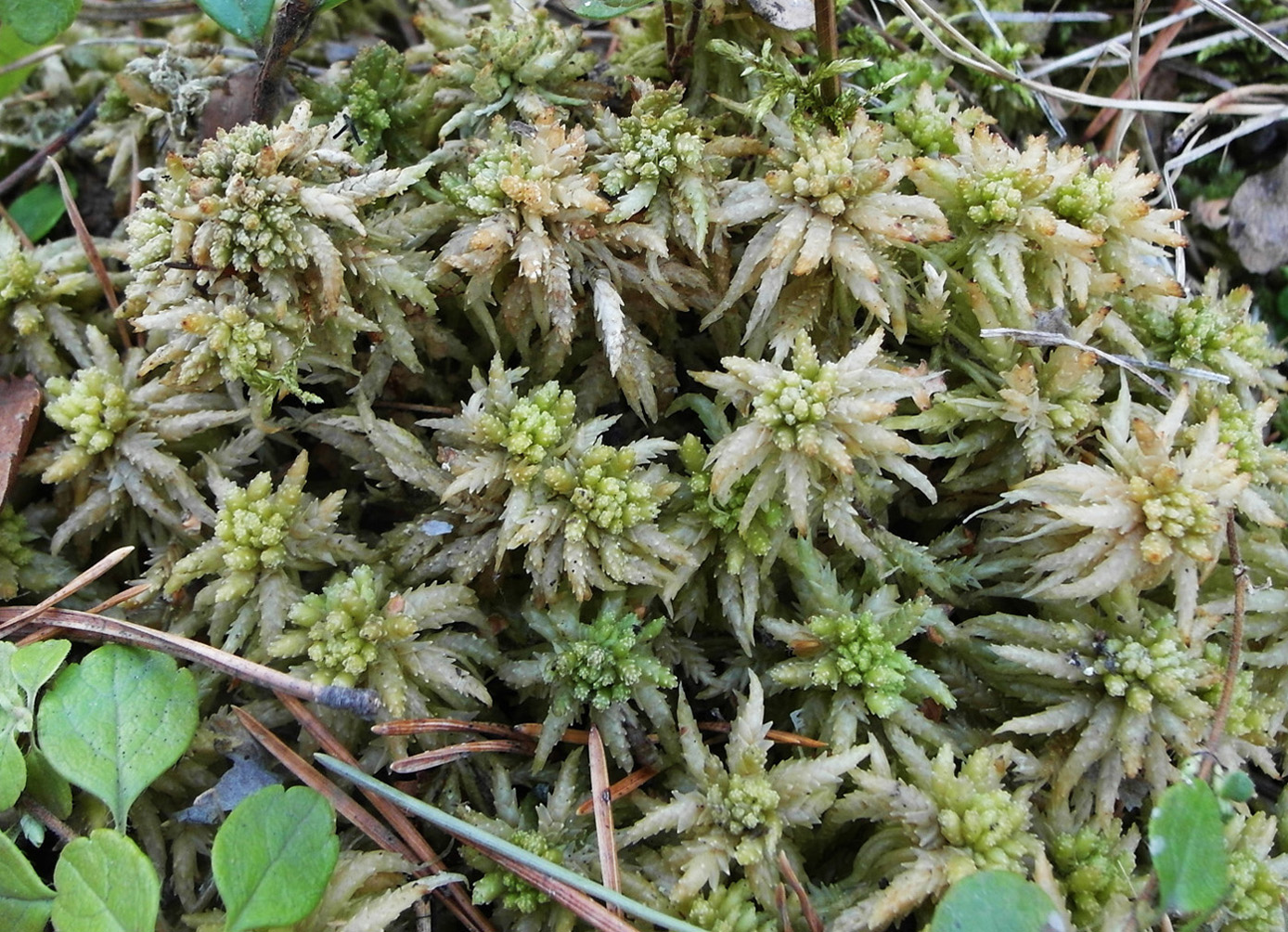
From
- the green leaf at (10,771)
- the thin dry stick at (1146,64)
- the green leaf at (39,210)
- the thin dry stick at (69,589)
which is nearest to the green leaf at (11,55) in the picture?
the green leaf at (39,210)

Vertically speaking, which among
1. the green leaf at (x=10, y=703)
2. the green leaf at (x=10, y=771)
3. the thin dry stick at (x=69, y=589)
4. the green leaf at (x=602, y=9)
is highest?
the green leaf at (x=602, y=9)

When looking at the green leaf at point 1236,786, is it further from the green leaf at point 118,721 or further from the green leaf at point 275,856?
the green leaf at point 118,721

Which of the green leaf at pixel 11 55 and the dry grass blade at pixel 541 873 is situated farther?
the green leaf at pixel 11 55

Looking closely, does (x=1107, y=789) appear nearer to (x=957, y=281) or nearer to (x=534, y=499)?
(x=957, y=281)

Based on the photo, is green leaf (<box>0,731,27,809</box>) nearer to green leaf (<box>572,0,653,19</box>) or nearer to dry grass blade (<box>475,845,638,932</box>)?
dry grass blade (<box>475,845,638,932</box>)

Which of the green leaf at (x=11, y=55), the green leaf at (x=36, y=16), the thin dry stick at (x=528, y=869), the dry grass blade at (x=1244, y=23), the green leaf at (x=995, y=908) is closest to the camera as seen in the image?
the green leaf at (x=995, y=908)

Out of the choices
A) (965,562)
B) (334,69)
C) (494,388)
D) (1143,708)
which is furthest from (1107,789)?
(334,69)

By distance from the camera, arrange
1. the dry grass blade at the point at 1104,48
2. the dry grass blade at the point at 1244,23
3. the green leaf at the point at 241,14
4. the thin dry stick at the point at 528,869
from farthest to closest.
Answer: the dry grass blade at the point at 1104,48 → the dry grass blade at the point at 1244,23 → the green leaf at the point at 241,14 → the thin dry stick at the point at 528,869

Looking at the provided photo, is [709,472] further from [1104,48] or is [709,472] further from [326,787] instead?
[1104,48]
